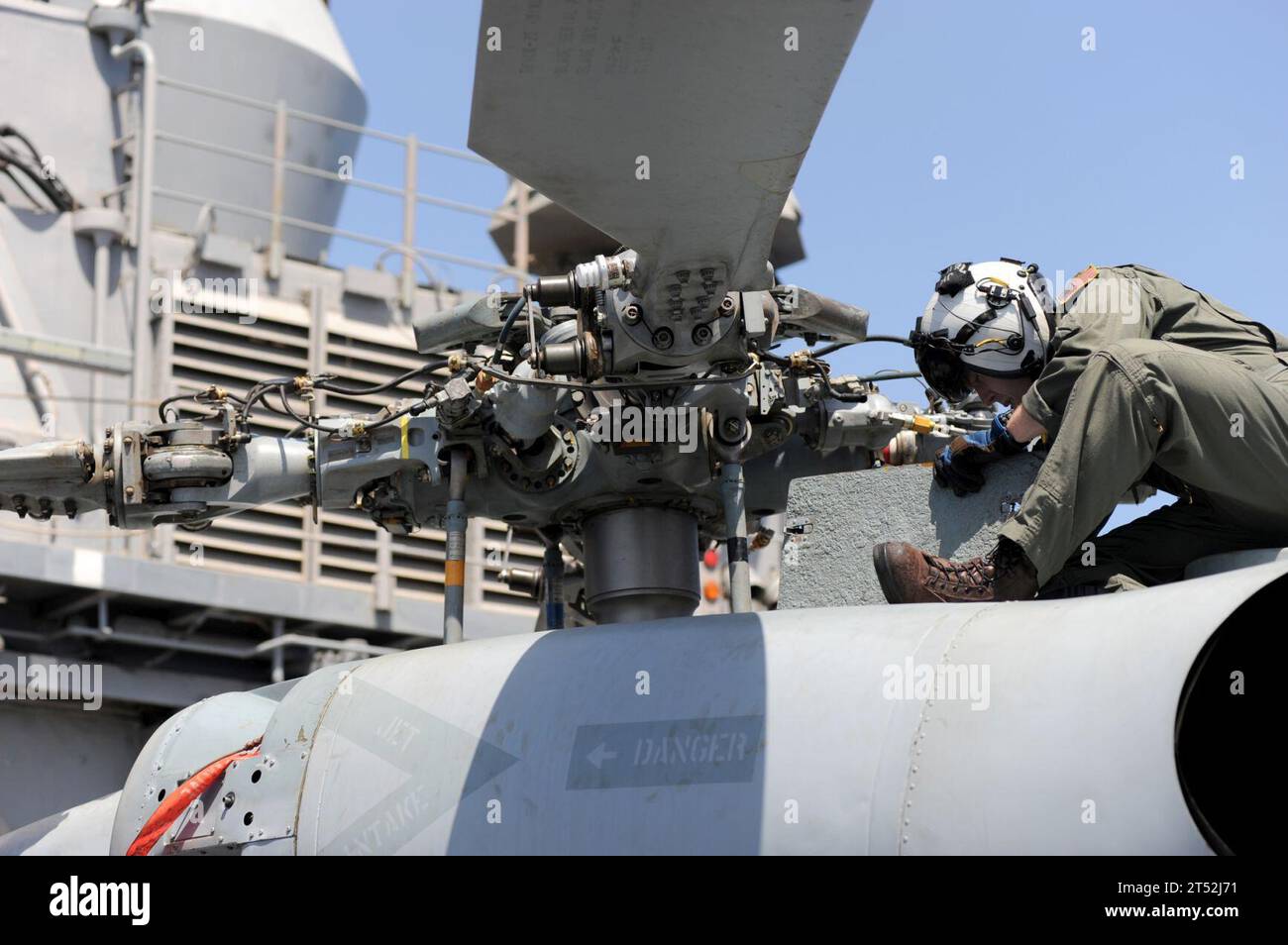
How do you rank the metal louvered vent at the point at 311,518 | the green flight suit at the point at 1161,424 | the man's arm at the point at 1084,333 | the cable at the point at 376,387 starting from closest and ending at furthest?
the green flight suit at the point at 1161,424, the man's arm at the point at 1084,333, the cable at the point at 376,387, the metal louvered vent at the point at 311,518

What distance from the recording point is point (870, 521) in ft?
18.8

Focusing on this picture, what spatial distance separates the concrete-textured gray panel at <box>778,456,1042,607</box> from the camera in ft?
17.9

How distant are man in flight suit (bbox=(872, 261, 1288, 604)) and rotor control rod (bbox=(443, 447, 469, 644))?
171 cm

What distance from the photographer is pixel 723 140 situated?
140 inches

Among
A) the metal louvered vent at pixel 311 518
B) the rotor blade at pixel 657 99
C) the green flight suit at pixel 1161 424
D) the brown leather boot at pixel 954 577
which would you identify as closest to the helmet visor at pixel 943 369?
the green flight suit at pixel 1161 424

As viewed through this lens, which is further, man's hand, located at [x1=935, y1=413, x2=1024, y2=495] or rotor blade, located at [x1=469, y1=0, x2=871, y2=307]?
man's hand, located at [x1=935, y1=413, x2=1024, y2=495]

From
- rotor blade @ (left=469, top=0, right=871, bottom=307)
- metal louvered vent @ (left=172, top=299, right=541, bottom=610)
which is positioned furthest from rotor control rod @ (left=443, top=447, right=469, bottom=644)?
metal louvered vent @ (left=172, top=299, right=541, bottom=610)

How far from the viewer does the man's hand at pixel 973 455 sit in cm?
534

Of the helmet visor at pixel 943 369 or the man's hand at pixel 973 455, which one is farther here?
the man's hand at pixel 973 455

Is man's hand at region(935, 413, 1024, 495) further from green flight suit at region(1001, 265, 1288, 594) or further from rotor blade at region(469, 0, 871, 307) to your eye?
rotor blade at region(469, 0, 871, 307)

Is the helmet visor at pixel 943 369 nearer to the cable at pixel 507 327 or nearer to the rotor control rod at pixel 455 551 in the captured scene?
the cable at pixel 507 327

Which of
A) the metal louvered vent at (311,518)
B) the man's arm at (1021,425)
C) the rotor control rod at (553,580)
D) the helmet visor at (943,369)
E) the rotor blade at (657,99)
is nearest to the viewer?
the rotor blade at (657,99)

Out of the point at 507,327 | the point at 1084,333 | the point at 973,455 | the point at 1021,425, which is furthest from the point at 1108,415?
the point at 507,327
